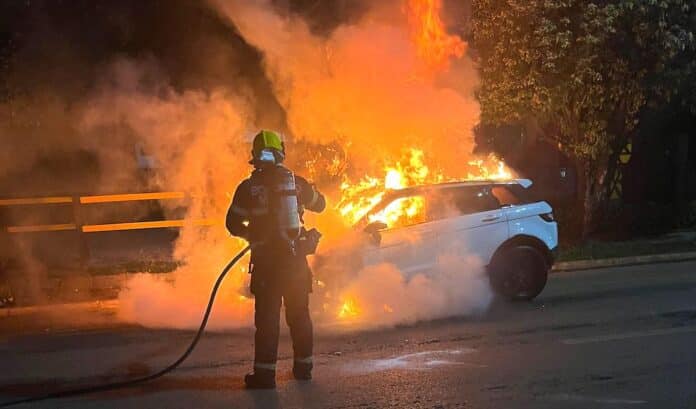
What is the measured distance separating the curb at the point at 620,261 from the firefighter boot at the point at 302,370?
24.8 feet

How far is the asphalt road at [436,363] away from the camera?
18.4 ft

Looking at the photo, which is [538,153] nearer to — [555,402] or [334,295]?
[334,295]

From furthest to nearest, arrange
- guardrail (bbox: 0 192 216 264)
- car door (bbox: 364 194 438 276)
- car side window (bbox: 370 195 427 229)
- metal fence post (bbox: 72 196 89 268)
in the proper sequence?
metal fence post (bbox: 72 196 89 268)
guardrail (bbox: 0 192 216 264)
car side window (bbox: 370 195 427 229)
car door (bbox: 364 194 438 276)

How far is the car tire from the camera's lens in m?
9.26

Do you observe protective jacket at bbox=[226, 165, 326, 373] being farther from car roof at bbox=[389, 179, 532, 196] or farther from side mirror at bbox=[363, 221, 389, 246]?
car roof at bbox=[389, 179, 532, 196]

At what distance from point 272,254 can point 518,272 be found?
4328 millimetres

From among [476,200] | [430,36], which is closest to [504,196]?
[476,200]

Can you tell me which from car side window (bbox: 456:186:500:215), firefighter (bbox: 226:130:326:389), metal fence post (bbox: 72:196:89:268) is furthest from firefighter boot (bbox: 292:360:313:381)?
metal fence post (bbox: 72:196:89:268)

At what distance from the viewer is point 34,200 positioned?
12.8 meters

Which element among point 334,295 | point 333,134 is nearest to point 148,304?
point 334,295

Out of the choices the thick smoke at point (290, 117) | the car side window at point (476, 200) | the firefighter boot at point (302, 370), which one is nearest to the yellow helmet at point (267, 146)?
the firefighter boot at point (302, 370)

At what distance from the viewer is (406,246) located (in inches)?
343

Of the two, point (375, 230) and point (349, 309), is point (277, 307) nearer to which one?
point (375, 230)

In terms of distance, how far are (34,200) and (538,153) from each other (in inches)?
558
